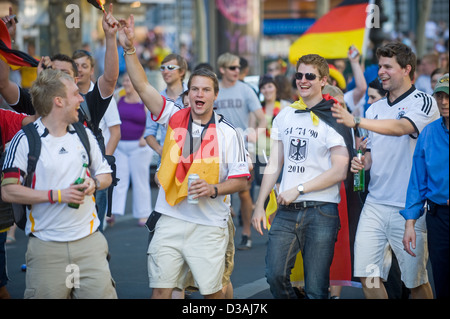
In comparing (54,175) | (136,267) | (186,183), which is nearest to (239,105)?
(136,267)

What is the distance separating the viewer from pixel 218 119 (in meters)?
5.52

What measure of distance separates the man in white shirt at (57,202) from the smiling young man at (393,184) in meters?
2.02

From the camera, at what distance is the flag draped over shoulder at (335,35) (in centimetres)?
1116

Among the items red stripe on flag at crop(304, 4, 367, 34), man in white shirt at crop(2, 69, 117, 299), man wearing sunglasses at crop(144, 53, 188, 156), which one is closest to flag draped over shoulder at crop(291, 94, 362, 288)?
man in white shirt at crop(2, 69, 117, 299)

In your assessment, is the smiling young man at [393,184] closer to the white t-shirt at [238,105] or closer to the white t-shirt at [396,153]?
the white t-shirt at [396,153]

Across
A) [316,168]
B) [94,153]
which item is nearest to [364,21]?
[316,168]

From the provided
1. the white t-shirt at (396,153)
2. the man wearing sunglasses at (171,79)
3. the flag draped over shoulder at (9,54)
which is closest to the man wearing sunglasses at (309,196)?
the white t-shirt at (396,153)

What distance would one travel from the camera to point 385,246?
18.8 ft

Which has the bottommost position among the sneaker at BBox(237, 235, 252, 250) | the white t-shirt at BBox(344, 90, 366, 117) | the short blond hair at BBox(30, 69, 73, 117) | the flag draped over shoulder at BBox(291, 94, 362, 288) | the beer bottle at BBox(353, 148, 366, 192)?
the sneaker at BBox(237, 235, 252, 250)

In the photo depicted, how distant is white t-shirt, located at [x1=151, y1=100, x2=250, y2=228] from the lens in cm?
533

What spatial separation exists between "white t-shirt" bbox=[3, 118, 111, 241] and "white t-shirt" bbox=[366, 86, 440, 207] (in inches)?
89.5

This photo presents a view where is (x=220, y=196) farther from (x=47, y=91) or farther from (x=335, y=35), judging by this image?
(x=335, y=35)

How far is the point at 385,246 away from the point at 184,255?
157cm

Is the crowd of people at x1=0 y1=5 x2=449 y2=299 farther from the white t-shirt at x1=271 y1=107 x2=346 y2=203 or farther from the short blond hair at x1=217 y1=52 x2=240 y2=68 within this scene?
the short blond hair at x1=217 y1=52 x2=240 y2=68
